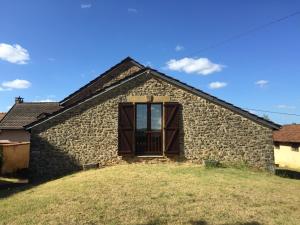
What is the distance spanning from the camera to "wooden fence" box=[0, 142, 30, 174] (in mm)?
16945


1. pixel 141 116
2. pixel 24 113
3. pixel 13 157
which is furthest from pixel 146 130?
pixel 24 113

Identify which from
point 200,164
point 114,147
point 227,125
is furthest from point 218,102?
point 114,147

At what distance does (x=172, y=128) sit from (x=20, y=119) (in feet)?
50.4

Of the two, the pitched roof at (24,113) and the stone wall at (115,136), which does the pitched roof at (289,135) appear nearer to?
the stone wall at (115,136)

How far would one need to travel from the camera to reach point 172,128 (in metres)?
15.7

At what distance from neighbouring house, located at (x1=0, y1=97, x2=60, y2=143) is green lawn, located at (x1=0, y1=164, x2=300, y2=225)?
13553 millimetres

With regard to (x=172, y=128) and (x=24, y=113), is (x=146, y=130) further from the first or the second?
(x=24, y=113)

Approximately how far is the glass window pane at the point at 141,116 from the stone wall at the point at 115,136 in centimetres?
104

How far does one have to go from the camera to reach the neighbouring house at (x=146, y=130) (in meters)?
15.4

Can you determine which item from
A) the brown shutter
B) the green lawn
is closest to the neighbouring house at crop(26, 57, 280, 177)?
the brown shutter

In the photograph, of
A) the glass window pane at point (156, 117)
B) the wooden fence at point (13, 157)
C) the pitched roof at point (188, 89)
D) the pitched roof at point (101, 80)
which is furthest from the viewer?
the pitched roof at point (101, 80)

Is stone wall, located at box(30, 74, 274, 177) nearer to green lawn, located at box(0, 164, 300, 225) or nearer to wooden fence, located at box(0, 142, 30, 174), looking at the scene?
green lawn, located at box(0, 164, 300, 225)

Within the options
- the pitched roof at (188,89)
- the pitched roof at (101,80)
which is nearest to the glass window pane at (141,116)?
the pitched roof at (188,89)

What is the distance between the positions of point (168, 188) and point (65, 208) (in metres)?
3.48
